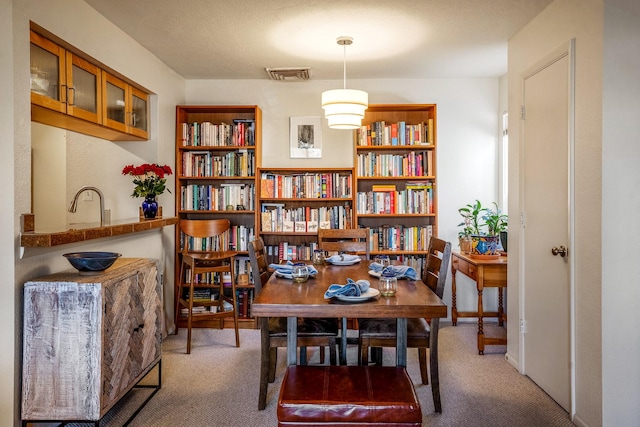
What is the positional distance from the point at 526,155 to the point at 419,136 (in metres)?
1.45

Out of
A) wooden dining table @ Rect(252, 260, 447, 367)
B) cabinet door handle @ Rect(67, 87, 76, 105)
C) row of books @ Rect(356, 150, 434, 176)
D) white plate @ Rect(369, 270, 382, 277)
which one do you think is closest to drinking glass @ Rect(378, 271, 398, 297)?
wooden dining table @ Rect(252, 260, 447, 367)

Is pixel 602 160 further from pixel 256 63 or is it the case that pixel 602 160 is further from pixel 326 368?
pixel 256 63

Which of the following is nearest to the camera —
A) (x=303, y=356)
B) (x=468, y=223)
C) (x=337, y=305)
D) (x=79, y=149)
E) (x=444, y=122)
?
(x=337, y=305)

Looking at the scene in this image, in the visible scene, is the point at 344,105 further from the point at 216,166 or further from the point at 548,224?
the point at 216,166

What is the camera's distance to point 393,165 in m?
4.48

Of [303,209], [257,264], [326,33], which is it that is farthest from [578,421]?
[326,33]

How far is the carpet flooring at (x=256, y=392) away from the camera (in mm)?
2555

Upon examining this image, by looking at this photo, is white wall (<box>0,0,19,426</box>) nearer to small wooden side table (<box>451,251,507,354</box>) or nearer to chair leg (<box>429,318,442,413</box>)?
chair leg (<box>429,318,442,413</box>)

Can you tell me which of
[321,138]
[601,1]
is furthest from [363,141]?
[601,1]

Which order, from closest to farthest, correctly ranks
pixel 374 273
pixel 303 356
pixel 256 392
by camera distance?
pixel 374 273 → pixel 256 392 → pixel 303 356

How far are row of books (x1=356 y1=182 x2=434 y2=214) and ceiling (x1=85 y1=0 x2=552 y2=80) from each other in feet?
3.85

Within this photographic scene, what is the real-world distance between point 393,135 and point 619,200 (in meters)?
2.44

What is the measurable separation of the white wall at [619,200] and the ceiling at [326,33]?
75 centimetres

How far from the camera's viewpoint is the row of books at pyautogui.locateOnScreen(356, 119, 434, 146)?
14.6 ft
